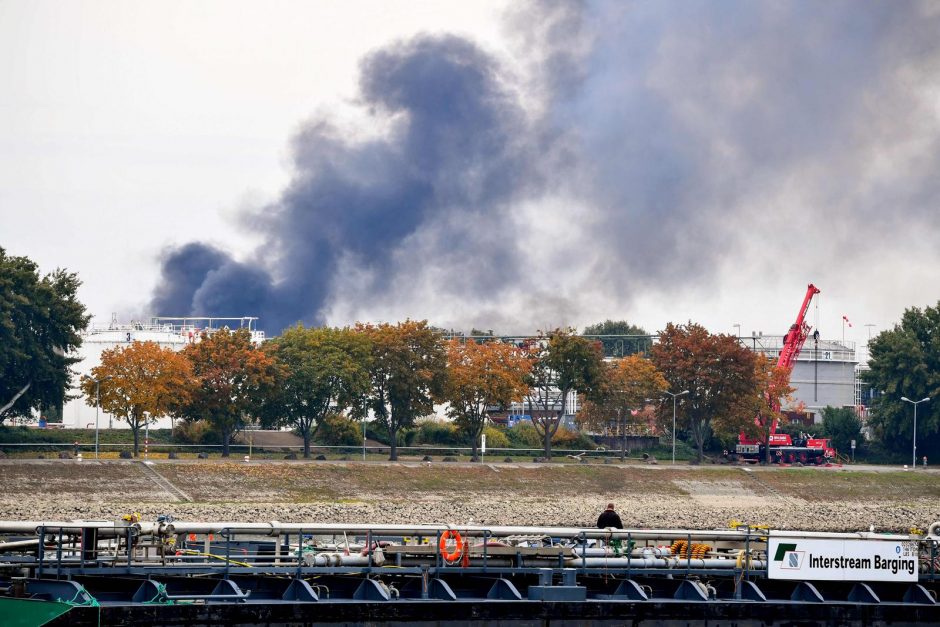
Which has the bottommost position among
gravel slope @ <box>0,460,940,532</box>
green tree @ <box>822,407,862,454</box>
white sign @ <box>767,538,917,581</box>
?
gravel slope @ <box>0,460,940,532</box>

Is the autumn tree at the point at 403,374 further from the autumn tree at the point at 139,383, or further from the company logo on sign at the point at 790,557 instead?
the company logo on sign at the point at 790,557

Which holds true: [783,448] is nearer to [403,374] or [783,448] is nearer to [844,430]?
[844,430]

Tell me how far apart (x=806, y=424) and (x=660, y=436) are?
108ft

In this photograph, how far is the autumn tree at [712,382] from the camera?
443 ft

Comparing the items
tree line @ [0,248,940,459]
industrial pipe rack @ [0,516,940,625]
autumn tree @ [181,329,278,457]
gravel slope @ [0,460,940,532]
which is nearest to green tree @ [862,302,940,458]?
tree line @ [0,248,940,459]

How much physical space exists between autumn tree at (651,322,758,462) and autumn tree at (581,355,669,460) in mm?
2052

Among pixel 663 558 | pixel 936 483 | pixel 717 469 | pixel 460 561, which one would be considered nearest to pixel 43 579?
pixel 460 561

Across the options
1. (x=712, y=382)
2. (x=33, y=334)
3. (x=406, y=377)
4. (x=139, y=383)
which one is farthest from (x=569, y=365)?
(x=33, y=334)

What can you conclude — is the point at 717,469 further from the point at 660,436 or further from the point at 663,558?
the point at 663,558

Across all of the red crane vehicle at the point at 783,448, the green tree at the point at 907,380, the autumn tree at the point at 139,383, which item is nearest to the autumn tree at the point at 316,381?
the autumn tree at the point at 139,383

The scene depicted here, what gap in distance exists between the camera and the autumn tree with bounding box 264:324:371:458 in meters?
120

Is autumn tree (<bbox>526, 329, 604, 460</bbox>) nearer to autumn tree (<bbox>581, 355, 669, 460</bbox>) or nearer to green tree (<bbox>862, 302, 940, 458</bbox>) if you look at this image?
autumn tree (<bbox>581, 355, 669, 460</bbox>)

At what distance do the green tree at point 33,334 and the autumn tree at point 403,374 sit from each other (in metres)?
24.2

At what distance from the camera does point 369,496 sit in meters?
98.2
